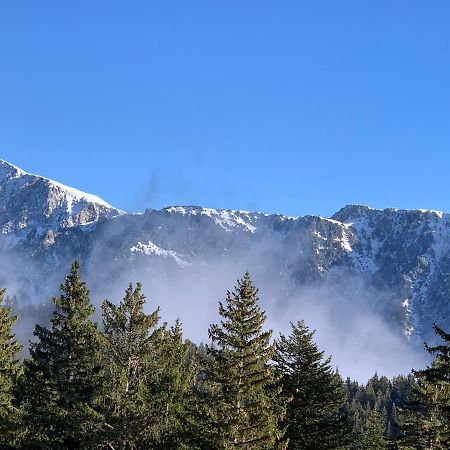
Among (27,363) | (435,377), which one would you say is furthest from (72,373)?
(435,377)

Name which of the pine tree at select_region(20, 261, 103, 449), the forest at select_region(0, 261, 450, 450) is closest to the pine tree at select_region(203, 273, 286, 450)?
the forest at select_region(0, 261, 450, 450)

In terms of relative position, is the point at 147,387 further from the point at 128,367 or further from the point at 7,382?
the point at 7,382

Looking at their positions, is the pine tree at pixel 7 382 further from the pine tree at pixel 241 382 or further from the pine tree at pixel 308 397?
the pine tree at pixel 308 397

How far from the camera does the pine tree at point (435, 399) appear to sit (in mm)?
24875

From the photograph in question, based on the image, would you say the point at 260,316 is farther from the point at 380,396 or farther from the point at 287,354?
the point at 380,396

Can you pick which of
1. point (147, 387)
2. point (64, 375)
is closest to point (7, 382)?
point (64, 375)

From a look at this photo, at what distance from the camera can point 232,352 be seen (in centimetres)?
2692

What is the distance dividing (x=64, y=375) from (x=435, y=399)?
59.2 feet

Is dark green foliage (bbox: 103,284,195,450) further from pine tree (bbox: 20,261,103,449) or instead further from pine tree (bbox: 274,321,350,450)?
pine tree (bbox: 274,321,350,450)

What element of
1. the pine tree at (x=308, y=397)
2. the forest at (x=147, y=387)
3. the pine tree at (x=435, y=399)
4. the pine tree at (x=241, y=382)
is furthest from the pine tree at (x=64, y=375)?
the pine tree at (x=435, y=399)

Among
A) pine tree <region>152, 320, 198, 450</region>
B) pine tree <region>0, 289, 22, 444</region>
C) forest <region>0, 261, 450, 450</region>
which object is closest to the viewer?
forest <region>0, 261, 450, 450</region>

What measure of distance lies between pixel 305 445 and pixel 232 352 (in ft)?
37.0

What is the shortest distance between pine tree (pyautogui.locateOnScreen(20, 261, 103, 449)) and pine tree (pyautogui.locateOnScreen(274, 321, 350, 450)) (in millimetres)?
11654

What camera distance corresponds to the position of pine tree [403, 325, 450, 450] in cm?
2488
